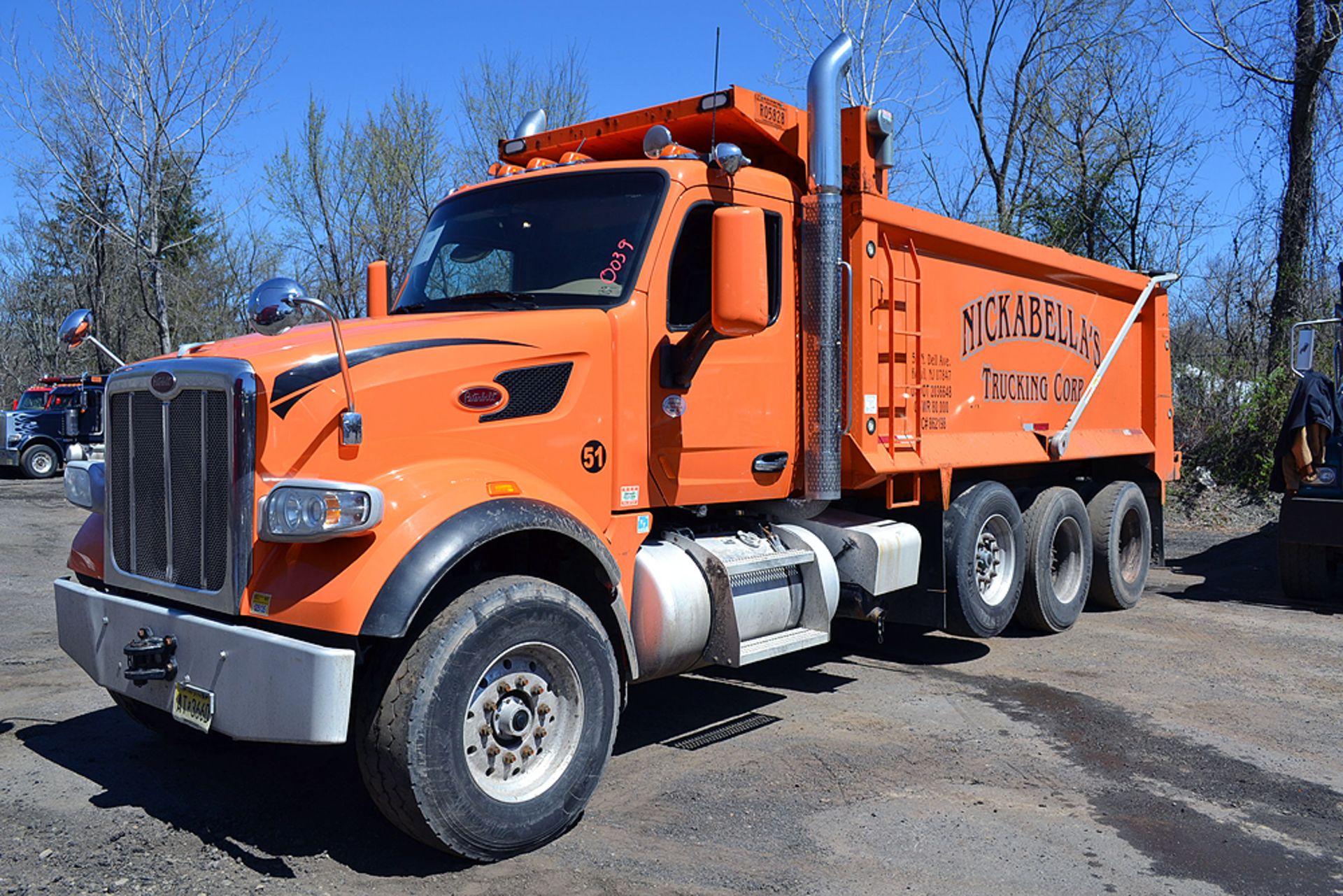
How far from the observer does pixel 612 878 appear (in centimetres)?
406

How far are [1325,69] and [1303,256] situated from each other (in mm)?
2790

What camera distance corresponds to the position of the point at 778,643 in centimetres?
566

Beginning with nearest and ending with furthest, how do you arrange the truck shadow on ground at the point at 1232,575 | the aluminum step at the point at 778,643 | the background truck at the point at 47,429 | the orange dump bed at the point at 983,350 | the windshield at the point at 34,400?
1. the aluminum step at the point at 778,643
2. the orange dump bed at the point at 983,350
3. the truck shadow on ground at the point at 1232,575
4. the background truck at the point at 47,429
5. the windshield at the point at 34,400

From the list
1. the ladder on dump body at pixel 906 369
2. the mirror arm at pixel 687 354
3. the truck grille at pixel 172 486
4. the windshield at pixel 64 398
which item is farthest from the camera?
the windshield at pixel 64 398

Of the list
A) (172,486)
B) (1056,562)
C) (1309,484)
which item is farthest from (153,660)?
(1309,484)

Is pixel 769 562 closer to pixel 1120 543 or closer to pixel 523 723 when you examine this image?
pixel 523 723

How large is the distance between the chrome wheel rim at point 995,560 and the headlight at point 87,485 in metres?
5.33

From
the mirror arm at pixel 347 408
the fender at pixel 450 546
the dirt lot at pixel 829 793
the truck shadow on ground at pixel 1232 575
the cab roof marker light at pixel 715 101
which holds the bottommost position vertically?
the dirt lot at pixel 829 793

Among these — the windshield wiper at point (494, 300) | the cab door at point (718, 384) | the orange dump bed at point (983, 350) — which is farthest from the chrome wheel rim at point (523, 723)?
the orange dump bed at point (983, 350)

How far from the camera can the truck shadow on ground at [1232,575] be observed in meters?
10.3

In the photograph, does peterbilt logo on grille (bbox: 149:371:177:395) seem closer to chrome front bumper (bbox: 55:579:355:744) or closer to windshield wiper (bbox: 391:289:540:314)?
chrome front bumper (bbox: 55:579:355:744)

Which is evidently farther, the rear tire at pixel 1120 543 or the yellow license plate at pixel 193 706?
the rear tire at pixel 1120 543

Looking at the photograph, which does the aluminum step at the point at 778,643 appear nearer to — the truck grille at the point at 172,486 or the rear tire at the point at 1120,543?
the truck grille at the point at 172,486

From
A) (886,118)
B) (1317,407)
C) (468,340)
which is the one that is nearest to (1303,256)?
(1317,407)
